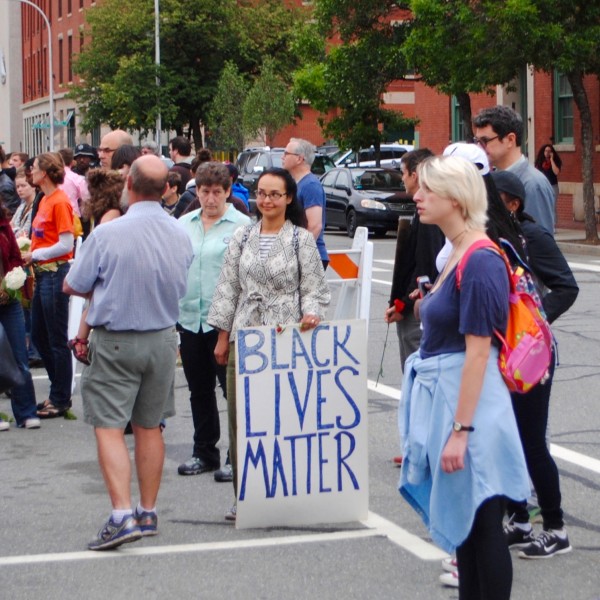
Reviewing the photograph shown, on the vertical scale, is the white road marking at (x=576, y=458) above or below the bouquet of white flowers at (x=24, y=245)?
below

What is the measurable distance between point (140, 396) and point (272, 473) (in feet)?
2.38

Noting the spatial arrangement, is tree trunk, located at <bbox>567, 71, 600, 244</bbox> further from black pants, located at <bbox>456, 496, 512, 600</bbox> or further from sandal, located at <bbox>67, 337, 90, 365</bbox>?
black pants, located at <bbox>456, 496, 512, 600</bbox>

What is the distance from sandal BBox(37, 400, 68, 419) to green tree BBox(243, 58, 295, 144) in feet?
112

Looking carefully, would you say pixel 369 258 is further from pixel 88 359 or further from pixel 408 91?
pixel 408 91

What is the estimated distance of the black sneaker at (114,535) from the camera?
6.06m

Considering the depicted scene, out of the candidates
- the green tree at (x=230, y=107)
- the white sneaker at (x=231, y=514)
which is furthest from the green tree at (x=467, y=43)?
the white sneaker at (x=231, y=514)

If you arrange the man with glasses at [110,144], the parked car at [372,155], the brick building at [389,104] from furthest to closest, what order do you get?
1. the parked car at [372,155]
2. the brick building at [389,104]
3. the man with glasses at [110,144]

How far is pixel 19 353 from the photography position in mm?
9203

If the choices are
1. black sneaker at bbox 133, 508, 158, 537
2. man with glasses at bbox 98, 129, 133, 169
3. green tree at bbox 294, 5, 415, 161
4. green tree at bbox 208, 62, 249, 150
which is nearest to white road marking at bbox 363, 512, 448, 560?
black sneaker at bbox 133, 508, 158, 537

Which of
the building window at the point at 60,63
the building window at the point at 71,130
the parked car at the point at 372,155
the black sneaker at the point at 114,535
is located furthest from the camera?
the building window at the point at 60,63

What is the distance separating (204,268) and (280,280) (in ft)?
3.32

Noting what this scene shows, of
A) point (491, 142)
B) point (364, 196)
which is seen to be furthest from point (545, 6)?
point (491, 142)

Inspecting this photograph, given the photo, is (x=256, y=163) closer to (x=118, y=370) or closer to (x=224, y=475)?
(x=224, y=475)

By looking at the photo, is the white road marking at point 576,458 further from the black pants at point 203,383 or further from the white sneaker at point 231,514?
the white sneaker at point 231,514
